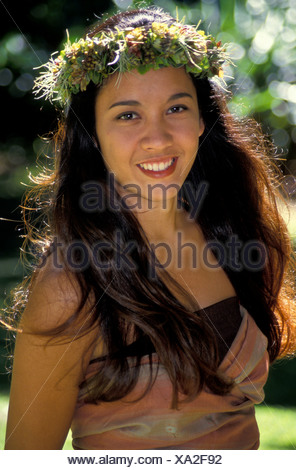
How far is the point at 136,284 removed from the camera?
230 cm

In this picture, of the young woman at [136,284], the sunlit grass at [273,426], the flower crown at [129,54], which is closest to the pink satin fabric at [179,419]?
the young woman at [136,284]

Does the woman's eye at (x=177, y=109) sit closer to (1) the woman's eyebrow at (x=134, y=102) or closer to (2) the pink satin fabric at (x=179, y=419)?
(1) the woman's eyebrow at (x=134, y=102)

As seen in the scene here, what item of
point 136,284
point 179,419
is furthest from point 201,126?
point 179,419

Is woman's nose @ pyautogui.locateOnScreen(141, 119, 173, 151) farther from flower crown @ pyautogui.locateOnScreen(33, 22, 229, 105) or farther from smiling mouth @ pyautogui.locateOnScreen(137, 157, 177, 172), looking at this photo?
flower crown @ pyautogui.locateOnScreen(33, 22, 229, 105)

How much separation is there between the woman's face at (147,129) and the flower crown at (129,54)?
0.05m

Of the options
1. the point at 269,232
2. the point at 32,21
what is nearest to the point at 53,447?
the point at 269,232

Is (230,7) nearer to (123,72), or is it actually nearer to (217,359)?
(123,72)

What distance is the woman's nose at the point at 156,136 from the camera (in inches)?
90.4

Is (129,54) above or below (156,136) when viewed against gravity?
above

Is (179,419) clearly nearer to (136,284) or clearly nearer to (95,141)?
(136,284)

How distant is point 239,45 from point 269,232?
3.92 metres

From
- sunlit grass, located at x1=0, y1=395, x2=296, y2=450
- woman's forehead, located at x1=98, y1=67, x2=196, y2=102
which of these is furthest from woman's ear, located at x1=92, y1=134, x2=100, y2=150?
sunlit grass, located at x1=0, y1=395, x2=296, y2=450

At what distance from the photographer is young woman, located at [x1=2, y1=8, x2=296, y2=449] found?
2121mm

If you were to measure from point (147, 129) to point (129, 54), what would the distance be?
0.28 m
